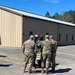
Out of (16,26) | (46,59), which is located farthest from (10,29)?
(46,59)

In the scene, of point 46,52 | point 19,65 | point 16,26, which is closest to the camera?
point 46,52

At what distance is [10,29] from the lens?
36.0 metres

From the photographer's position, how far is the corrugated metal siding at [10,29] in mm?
35000

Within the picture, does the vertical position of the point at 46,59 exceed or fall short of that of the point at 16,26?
it falls short

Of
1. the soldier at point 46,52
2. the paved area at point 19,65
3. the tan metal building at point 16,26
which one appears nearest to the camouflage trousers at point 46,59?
the soldier at point 46,52

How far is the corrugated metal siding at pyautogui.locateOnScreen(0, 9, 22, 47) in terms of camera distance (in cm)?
3500

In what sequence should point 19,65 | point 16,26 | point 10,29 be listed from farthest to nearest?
point 10,29
point 16,26
point 19,65

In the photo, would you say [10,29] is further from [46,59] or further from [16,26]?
[46,59]

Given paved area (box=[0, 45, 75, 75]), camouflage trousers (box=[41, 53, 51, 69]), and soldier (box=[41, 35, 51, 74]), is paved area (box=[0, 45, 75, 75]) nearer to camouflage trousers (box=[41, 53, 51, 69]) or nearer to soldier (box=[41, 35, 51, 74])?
camouflage trousers (box=[41, 53, 51, 69])

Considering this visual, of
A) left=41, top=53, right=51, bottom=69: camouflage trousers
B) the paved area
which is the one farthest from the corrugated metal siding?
left=41, top=53, right=51, bottom=69: camouflage trousers

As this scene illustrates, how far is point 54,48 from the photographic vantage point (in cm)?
1411

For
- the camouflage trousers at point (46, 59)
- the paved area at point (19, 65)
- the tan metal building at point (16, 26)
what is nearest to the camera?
the camouflage trousers at point (46, 59)

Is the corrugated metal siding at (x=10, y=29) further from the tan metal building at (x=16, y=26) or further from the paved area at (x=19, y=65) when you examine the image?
the paved area at (x=19, y=65)

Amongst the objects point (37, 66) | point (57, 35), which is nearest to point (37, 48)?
point (37, 66)
